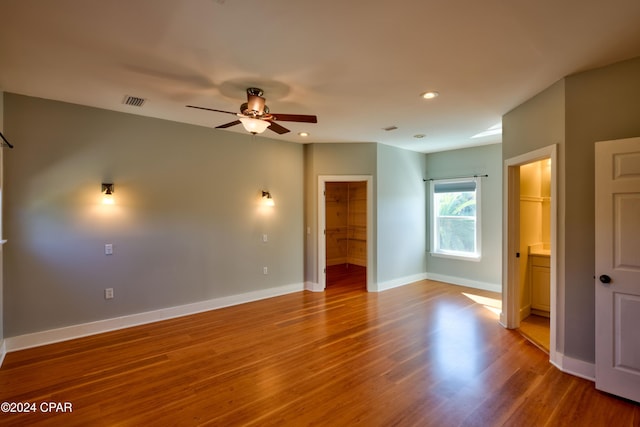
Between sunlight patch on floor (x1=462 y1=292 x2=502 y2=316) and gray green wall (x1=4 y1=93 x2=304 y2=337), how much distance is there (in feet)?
11.0

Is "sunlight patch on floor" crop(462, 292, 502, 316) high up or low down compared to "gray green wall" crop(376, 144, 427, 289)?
down

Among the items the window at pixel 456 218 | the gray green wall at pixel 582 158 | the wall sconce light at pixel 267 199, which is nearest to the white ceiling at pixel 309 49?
the gray green wall at pixel 582 158

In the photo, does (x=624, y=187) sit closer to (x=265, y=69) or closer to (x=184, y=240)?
(x=265, y=69)

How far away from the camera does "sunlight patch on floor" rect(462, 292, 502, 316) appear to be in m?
4.63

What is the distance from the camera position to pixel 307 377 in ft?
9.16

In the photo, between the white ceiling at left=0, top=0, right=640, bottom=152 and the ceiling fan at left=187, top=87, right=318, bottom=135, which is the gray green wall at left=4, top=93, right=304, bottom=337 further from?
the ceiling fan at left=187, top=87, right=318, bottom=135

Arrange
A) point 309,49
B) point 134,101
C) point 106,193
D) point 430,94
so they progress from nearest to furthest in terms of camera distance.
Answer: point 309,49 < point 430,94 < point 134,101 < point 106,193

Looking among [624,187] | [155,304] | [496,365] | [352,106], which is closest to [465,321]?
[496,365]

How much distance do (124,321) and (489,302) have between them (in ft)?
17.8

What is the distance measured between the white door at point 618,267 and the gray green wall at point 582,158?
0.16 m

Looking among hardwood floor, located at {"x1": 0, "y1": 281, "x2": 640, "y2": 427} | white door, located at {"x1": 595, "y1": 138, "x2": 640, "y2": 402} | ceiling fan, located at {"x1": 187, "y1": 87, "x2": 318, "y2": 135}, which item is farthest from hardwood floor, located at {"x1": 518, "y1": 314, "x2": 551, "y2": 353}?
ceiling fan, located at {"x1": 187, "y1": 87, "x2": 318, "y2": 135}

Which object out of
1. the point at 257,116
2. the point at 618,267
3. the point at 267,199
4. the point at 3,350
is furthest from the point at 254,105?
the point at 3,350

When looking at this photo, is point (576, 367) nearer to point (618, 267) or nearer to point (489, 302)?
point (618, 267)

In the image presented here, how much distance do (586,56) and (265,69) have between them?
264cm
